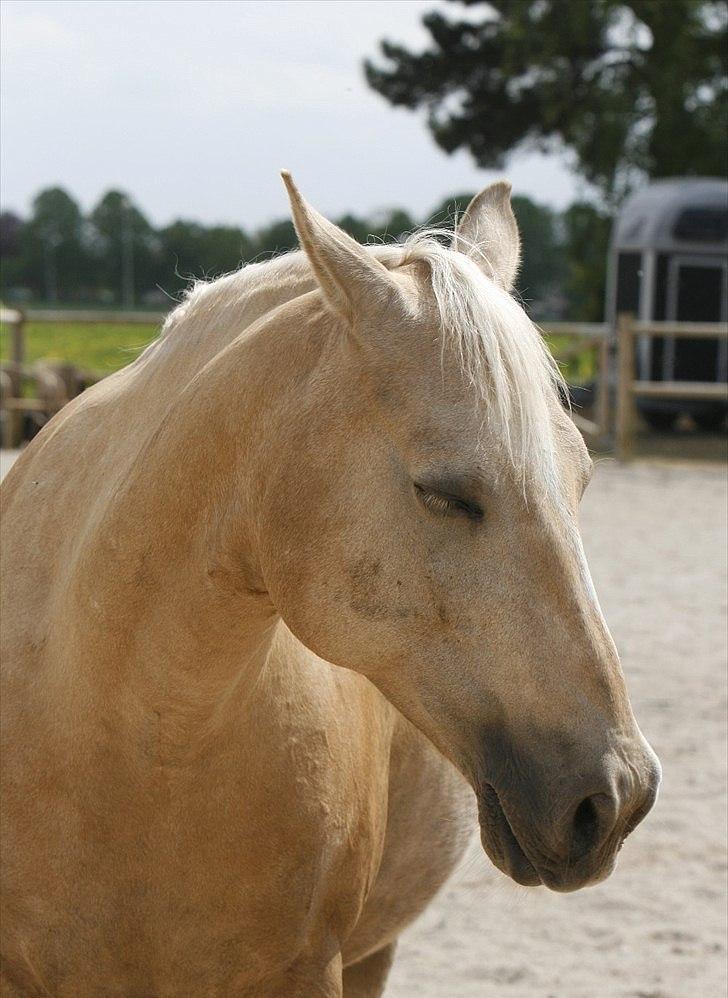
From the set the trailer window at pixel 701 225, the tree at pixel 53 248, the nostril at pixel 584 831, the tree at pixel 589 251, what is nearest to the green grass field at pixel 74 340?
the trailer window at pixel 701 225

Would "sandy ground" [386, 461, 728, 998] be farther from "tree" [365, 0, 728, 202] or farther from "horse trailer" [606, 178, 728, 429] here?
"tree" [365, 0, 728, 202]

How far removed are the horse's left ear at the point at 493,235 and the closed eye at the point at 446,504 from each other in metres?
0.48

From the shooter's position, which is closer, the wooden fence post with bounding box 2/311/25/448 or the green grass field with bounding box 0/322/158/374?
the wooden fence post with bounding box 2/311/25/448

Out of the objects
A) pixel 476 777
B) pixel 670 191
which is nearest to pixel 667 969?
pixel 476 777

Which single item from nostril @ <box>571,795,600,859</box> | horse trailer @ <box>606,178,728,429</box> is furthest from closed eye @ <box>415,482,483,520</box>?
horse trailer @ <box>606,178,728,429</box>

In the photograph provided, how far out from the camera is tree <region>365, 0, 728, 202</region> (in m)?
19.3

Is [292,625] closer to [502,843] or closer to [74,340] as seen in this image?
[502,843]

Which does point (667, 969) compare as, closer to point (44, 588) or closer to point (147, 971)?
point (147, 971)

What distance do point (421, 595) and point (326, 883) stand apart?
702 millimetres

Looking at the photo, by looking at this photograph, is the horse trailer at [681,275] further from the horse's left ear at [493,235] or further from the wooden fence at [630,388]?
the horse's left ear at [493,235]

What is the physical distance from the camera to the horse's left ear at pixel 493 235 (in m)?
1.99

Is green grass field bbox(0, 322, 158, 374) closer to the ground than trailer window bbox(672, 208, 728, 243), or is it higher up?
closer to the ground

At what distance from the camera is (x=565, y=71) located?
20.4 meters

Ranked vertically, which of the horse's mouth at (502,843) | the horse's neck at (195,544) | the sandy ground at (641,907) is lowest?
the sandy ground at (641,907)
